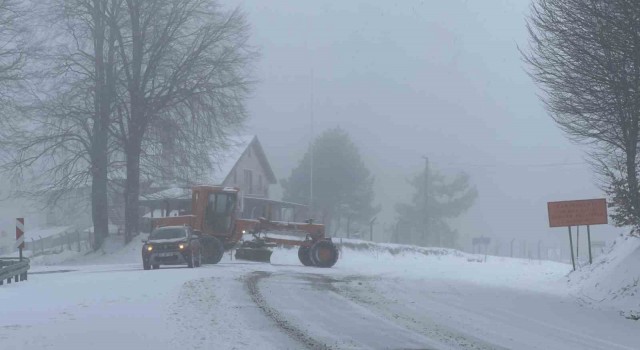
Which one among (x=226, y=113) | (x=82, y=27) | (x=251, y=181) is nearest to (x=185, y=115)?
(x=226, y=113)

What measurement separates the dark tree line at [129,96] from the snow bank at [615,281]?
23054 mm

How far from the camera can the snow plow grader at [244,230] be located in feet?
128

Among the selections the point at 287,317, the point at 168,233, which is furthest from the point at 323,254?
the point at 287,317

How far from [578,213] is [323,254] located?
12.4 meters

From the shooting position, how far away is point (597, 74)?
2014 cm

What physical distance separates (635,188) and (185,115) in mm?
27598

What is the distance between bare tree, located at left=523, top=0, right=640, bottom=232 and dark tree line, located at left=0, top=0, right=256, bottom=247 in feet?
78.2

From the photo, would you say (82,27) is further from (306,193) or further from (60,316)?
(306,193)

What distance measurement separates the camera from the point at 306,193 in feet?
290

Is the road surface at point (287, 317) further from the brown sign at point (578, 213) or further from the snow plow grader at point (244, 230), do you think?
the snow plow grader at point (244, 230)

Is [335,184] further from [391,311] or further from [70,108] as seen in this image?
[391,311]

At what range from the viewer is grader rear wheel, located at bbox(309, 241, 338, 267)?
3881 centimetres

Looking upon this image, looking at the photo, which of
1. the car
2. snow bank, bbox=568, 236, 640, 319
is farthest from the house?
snow bank, bbox=568, 236, 640, 319

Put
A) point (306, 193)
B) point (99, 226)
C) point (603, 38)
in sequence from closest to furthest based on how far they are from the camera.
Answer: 1. point (603, 38)
2. point (99, 226)
3. point (306, 193)
